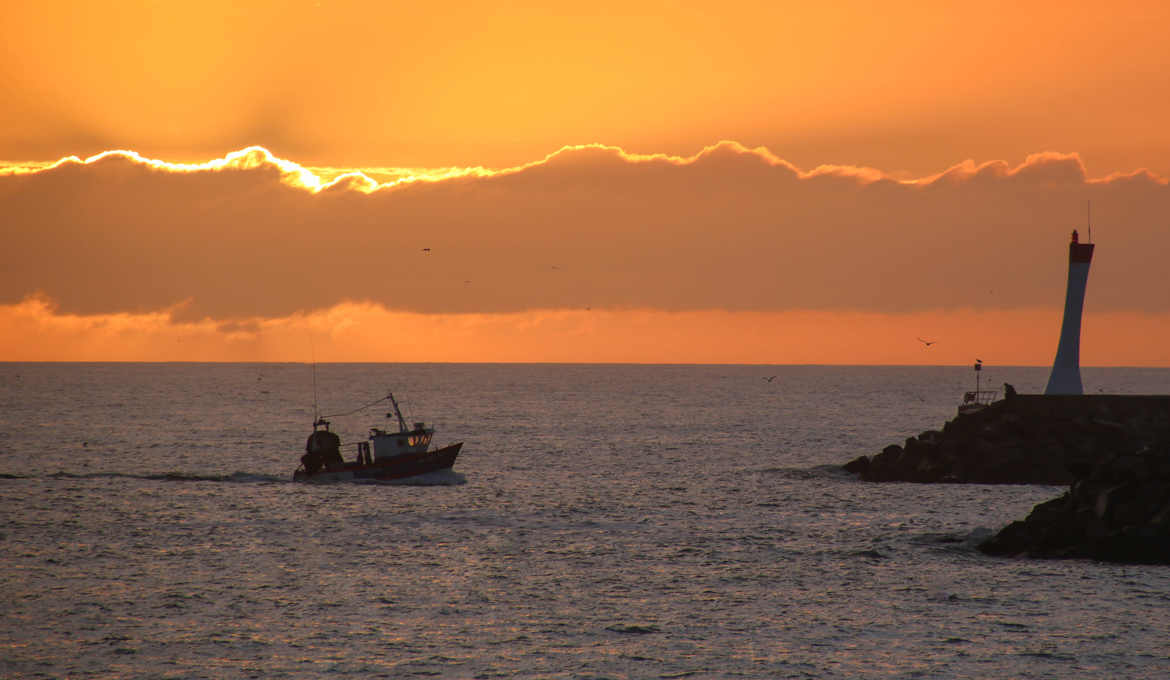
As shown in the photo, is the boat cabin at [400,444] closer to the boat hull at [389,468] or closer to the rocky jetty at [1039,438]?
the boat hull at [389,468]

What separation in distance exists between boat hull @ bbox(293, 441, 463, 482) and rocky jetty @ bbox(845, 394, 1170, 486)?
1108 inches

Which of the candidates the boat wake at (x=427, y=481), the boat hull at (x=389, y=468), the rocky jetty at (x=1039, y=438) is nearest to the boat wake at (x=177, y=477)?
the boat hull at (x=389, y=468)

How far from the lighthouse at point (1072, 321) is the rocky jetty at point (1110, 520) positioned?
87.7 ft

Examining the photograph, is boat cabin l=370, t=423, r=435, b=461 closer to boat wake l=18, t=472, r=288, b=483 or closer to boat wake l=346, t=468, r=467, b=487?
boat wake l=346, t=468, r=467, b=487

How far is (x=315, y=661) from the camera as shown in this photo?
34281 mm

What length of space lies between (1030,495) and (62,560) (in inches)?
1855

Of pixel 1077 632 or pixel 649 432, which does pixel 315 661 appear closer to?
pixel 1077 632

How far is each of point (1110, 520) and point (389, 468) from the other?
4290cm

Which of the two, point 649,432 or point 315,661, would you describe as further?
point 649,432

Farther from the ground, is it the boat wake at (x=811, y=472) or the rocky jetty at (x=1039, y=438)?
the rocky jetty at (x=1039, y=438)

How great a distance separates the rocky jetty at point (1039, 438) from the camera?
70125mm

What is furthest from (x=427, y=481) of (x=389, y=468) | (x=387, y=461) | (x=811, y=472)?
(x=811, y=472)

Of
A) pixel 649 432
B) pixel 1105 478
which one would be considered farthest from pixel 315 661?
pixel 649 432

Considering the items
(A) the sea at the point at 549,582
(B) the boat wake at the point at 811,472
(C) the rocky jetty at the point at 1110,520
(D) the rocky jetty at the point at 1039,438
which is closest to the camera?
(A) the sea at the point at 549,582
